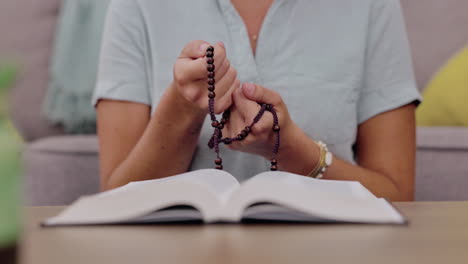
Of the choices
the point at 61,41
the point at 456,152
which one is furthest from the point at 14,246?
the point at 61,41

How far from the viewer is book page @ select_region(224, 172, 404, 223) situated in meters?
0.63

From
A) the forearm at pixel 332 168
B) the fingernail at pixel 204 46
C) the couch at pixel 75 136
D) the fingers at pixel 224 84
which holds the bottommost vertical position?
the couch at pixel 75 136

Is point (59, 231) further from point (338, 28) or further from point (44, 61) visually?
point (44, 61)

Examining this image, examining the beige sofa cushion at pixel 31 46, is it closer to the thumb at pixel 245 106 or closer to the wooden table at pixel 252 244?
the thumb at pixel 245 106

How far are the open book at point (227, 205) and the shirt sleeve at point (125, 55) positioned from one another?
516mm

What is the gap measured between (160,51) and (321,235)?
663 mm

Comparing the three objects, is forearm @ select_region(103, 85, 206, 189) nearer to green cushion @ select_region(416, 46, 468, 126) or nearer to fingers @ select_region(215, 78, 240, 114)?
fingers @ select_region(215, 78, 240, 114)

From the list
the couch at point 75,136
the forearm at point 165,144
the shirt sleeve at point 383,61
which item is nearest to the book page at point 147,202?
the forearm at point 165,144

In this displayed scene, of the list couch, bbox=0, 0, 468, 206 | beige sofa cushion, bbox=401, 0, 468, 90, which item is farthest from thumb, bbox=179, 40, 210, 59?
beige sofa cushion, bbox=401, 0, 468, 90

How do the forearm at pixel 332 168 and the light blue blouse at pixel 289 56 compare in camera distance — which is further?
the light blue blouse at pixel 289 56

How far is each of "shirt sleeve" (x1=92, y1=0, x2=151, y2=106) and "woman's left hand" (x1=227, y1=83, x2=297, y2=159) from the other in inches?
11.7

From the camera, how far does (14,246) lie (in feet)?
1.19

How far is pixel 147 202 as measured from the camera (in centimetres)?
A: 65

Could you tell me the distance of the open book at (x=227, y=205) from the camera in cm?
64
